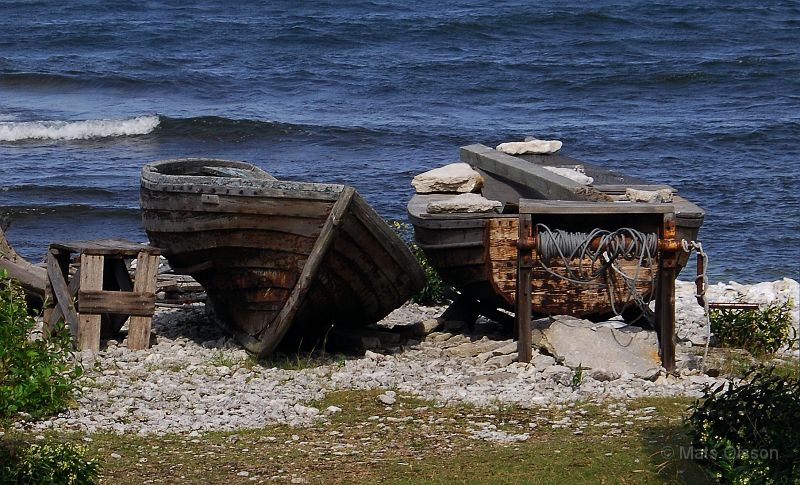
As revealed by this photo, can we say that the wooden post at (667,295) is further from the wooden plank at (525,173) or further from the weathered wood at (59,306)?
the weathered wood at (59,306)

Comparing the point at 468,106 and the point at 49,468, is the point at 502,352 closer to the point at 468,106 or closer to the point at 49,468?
the point at 49,468

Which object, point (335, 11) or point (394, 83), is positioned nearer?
point (394, 83)

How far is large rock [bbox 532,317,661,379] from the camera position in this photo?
394 inches

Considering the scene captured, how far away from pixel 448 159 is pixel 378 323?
39.3 feet

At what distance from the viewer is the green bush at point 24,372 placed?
27.9ft

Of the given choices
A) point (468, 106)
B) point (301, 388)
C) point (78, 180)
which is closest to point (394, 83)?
point (468, 106)

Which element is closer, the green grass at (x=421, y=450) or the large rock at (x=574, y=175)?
the green grass at (x=421, y=450)

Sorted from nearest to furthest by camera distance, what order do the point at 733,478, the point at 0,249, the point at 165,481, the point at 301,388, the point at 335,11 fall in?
the point at 733,478
the point at 165,481
the point at 301,388
the point at 0,249
the point at 335,11

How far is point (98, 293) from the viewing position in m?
10.7

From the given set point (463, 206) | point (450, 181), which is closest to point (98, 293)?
point (463, 206)

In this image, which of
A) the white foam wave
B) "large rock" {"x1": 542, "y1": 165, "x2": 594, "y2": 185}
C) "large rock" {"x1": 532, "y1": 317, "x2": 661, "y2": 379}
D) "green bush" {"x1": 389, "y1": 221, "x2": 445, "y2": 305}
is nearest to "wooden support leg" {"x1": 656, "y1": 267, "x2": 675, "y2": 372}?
"large rock" {"x1": 532, "y1": 317, "x2": 661, "y2": 379}

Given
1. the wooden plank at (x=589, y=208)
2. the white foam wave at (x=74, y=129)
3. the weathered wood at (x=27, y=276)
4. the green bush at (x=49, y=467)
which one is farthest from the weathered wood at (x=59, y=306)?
the white foam wave at (x=74, y=129)

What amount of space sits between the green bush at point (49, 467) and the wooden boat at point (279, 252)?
3.56 metres

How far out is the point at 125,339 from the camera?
11.3 meters
